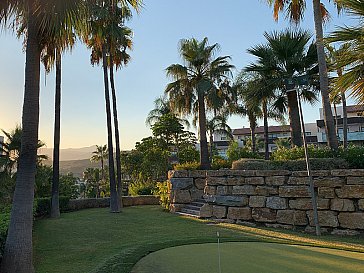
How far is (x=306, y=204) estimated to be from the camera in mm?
9141

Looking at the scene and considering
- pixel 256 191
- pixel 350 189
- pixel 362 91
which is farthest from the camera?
pixel 256 191

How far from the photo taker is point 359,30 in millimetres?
5176

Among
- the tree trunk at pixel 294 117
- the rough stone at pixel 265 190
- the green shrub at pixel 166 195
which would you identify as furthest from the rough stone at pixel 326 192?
the green shrub at pixel 166 195

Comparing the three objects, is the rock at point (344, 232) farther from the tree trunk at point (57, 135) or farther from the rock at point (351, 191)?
the tree trunk at point (57, 135)

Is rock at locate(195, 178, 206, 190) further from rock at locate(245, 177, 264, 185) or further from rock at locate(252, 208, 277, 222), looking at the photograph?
rock at locate(252, 208, 277, 222)

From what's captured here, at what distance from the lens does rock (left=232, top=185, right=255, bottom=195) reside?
10336mm

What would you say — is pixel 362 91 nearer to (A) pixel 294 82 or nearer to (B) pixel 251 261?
(B) pixel 251 261

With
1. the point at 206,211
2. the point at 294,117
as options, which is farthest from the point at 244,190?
the point at 294,117

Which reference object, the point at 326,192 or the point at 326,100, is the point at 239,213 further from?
the point at 326,100

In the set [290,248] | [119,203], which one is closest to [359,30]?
[290,248]

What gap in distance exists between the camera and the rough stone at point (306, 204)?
8812 millimetres

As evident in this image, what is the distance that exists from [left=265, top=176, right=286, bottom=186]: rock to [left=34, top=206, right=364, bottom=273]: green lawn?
149 cm

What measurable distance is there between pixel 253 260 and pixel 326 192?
17.3ft

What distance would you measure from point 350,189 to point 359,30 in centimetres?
493
